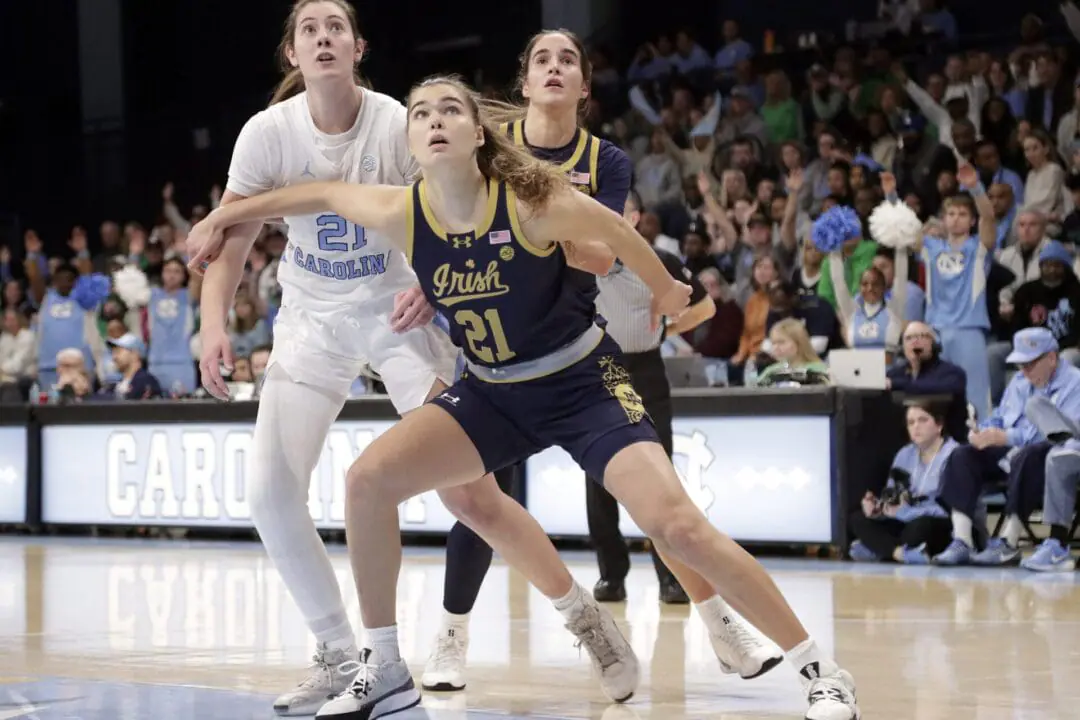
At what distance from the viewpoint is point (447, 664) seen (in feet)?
16.4

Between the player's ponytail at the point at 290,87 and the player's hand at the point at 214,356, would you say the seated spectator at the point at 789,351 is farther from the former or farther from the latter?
the player's hand at the point at 214,356

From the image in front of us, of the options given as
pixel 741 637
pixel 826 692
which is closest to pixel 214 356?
pixel 741 637

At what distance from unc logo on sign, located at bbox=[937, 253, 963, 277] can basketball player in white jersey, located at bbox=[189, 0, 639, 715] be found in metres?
6.99

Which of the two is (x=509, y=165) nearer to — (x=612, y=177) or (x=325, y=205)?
(x=325, y=205)

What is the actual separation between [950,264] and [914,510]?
8.78ft

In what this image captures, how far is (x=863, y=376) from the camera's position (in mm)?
9609

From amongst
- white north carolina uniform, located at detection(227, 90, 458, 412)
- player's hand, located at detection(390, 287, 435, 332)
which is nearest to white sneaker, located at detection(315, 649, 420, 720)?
white north carolina uniform, located at detection(227, 90, 458, 412)

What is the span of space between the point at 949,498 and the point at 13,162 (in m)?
15.2

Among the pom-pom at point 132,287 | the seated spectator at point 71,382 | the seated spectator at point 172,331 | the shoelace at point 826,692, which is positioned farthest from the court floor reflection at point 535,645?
the pom-pom at point 132,287

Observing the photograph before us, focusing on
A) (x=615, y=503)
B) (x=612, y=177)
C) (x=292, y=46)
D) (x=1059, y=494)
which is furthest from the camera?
(x=1059, y=494)

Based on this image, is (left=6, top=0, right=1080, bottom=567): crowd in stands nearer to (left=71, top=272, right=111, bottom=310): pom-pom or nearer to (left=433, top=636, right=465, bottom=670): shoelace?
(left=71, top=272, right=111, bottom=310): pom-pom

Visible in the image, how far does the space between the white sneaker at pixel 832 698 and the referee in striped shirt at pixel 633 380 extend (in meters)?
3.22

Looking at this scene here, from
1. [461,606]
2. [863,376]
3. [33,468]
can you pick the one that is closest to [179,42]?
[33,468]

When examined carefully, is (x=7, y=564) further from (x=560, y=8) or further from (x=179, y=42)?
(x=179, y=42)
